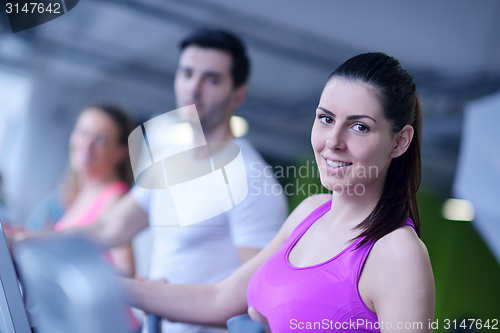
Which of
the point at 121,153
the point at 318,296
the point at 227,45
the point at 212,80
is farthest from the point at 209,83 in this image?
the point at 121,153

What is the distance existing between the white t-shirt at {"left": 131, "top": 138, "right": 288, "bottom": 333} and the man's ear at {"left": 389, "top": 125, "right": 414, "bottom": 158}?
322 mm

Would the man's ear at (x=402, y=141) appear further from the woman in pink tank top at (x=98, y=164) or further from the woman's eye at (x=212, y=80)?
the woman in pink tank top at (x=98, y=164)

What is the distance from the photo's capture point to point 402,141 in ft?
2.02

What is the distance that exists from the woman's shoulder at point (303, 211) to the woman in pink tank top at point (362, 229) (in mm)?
58

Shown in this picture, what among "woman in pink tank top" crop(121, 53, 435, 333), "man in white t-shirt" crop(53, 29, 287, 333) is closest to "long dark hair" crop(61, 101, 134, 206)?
"man in white t-shirt" crop(53, 29, 287, 333)

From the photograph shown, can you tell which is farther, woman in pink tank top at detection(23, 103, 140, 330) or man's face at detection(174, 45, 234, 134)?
woman in pink tank top at detection(23, 103, 140, 330)

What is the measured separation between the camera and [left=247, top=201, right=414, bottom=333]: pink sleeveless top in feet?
1.97

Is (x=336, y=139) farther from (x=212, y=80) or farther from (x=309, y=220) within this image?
(x=212, y=80)

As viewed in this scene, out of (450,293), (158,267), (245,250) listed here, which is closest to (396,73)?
(245,250)

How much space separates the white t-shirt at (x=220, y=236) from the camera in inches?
35.3

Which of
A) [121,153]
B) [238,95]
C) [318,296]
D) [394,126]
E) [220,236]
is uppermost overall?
[394,126]

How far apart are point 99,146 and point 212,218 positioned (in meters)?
0.96

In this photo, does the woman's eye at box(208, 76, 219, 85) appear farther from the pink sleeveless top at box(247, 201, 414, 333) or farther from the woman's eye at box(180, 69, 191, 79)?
the pink sleeveless top at box(247, 201, 414, 333)

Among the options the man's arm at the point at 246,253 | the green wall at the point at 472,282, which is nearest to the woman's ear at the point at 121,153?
the man's arm at the point at 246,253
